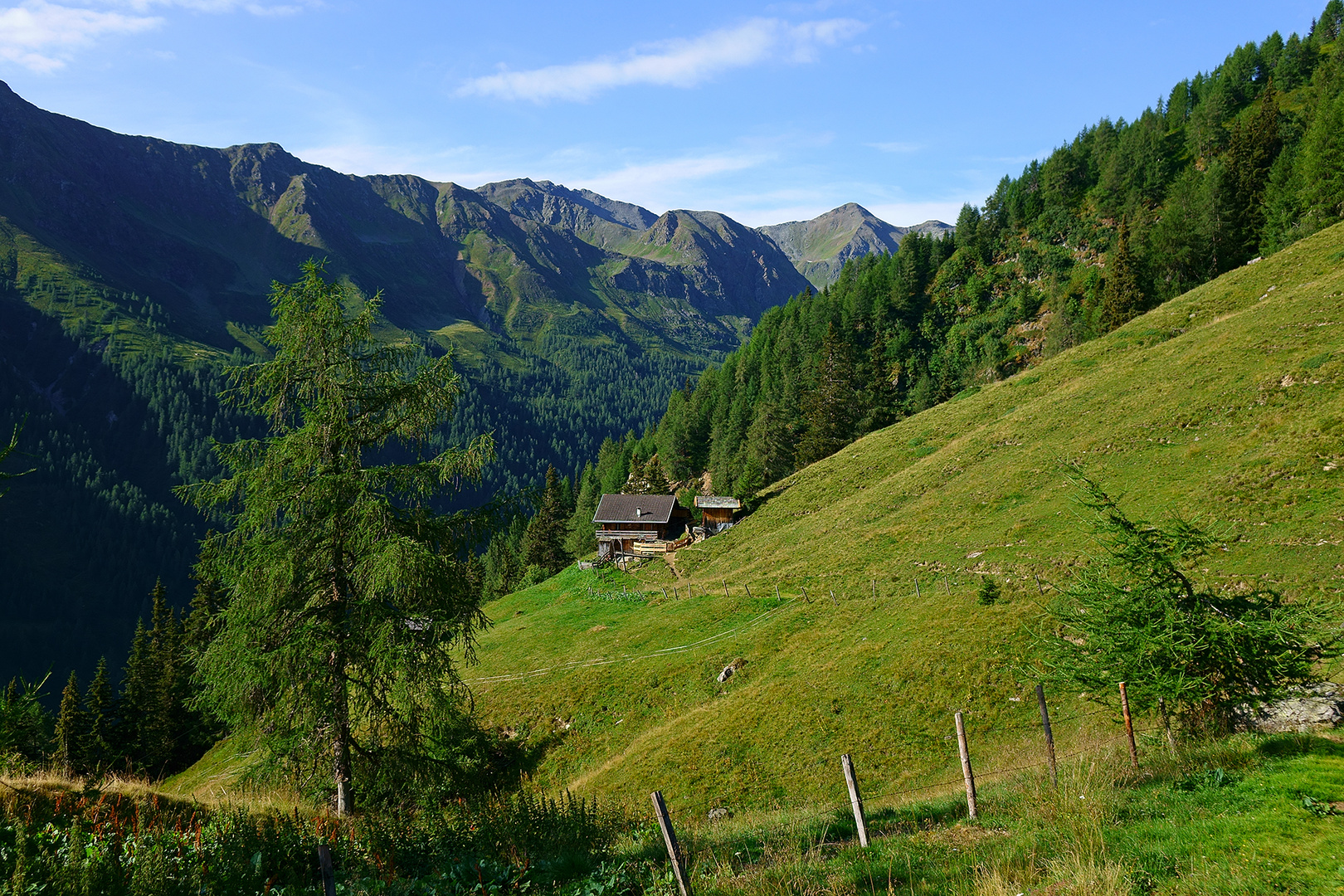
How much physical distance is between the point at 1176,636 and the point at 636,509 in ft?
211

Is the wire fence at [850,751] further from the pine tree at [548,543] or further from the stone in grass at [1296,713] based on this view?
the pine tree at [548,543]

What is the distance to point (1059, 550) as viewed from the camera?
100ft

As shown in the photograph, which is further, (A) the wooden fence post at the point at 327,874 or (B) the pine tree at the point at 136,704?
(B) the pine tree at the point at 136,704

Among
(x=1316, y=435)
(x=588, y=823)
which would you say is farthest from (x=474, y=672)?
(x=1316, y=435)

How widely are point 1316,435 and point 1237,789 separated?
2773 centimetres

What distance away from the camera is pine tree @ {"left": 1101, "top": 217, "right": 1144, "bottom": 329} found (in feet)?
234

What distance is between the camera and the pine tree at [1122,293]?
71.2 m

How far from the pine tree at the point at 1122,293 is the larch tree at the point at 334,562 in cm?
8033

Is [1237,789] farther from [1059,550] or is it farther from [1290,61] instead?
A: [1290,61]

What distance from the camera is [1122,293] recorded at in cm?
7162

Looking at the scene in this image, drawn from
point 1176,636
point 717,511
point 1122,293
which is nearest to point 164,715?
point 717,511

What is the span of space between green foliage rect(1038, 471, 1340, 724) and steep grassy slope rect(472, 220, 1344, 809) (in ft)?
15.8

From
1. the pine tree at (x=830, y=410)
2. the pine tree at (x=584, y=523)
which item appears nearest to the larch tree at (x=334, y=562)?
the pine tree at (x=584, y=523)

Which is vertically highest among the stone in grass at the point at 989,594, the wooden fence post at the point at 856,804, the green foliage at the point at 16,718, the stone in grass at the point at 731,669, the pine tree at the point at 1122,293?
the pine tree at the point at 1122,293
